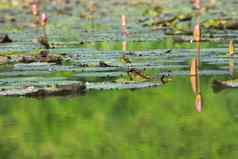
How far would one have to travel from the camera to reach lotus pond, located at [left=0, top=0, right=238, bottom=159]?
183 inches

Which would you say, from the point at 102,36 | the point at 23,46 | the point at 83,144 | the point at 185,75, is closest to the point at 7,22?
the point at 102,36

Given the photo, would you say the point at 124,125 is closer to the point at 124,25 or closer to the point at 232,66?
the point at 232,66

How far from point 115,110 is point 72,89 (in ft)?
2.29

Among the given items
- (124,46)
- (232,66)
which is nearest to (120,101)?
(232,66)

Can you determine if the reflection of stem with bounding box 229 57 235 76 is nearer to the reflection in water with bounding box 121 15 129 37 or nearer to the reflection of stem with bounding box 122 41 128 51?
the reflection of stem with bounding box 122 41 128 51

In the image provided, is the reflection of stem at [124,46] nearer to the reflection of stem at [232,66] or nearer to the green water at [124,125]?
the reflection of stem at [232,66]

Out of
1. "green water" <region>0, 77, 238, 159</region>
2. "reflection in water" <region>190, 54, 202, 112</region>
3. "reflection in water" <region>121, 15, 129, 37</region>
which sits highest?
"reflection in water" <region>121, 15, 129, 37</region>

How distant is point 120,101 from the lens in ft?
20.1

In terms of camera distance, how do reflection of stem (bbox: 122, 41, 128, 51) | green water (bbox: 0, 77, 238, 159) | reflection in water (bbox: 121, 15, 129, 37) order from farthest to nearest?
reflection in water (bbox: 121, 15, 129, 37) → reflection of stem (bbox: 122, 41, 128, 51) → green water (bbox: 0, 77, 238, 159)

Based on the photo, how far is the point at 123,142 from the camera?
475cm

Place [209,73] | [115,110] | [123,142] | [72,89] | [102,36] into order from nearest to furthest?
[123,142] → [115,110] → [72,89] → [209,73] → [102,36]

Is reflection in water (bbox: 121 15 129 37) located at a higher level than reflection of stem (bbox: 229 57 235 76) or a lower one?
higher

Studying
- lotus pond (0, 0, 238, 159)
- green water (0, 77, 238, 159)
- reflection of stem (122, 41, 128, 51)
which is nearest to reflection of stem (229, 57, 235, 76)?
lotus pond (0, 0, 238, 159)

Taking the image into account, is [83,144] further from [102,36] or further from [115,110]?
[102,36]
